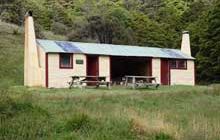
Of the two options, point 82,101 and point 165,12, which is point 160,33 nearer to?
point 165,12

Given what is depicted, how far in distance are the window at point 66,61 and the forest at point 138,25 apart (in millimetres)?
15649

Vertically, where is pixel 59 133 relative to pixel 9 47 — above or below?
below

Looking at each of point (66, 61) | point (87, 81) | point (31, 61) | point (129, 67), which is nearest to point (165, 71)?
point (129, 67)

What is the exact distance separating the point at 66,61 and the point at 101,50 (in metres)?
3.27

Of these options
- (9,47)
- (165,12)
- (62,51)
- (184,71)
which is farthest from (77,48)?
(165,12)

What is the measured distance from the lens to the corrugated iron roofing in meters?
33.0

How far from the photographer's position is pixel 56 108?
1606 centimetres

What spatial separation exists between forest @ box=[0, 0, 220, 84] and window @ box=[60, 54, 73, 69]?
15649 millimetres

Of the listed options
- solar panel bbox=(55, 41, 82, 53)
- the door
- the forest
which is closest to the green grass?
solar panel bbox=(55, 41, 82, 53)

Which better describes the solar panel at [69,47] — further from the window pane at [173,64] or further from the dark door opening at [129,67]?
the window pane at [173,64]

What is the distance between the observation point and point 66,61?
1299 inches

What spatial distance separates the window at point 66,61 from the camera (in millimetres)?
32719

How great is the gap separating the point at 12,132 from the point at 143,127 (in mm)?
3094

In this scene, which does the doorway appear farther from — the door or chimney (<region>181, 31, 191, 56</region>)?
chimney (<region>181, 31, 191, 56</region>)
